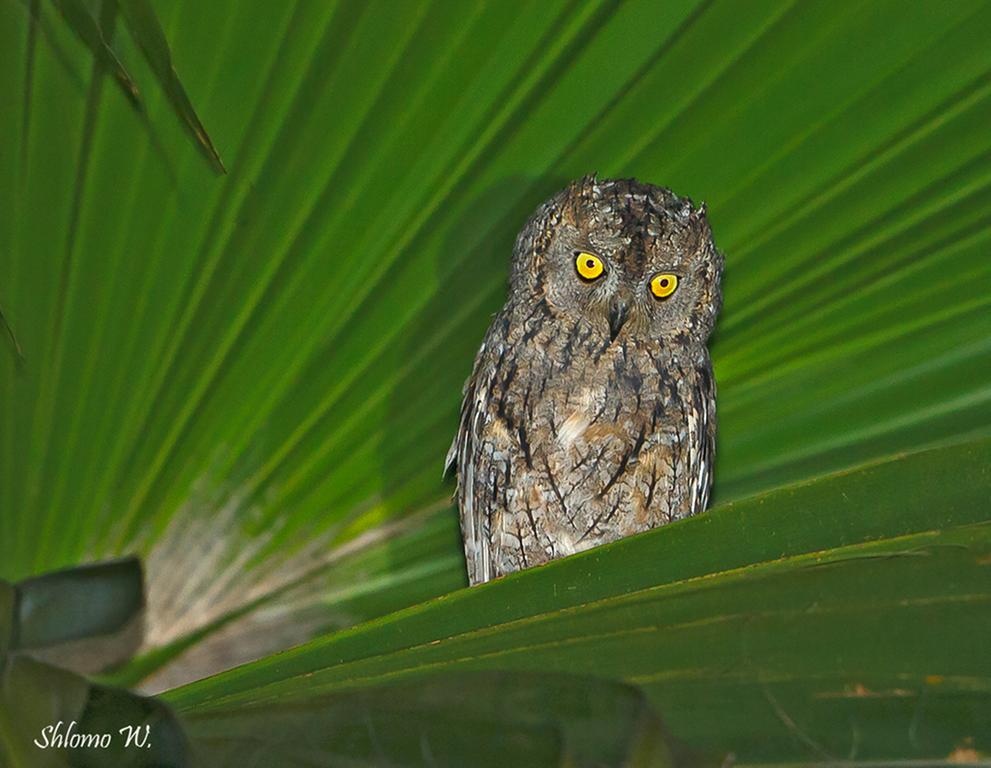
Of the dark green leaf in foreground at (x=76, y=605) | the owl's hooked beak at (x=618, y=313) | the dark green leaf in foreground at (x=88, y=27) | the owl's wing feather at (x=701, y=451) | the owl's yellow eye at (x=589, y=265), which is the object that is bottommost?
the dark green leaf in foreground at (x=76, y=605)

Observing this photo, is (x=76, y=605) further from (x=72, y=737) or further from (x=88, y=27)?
(x=88, y=27)

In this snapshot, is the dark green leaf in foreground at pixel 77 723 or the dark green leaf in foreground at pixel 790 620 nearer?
the dark green leaf in foreground at pixel 790 620

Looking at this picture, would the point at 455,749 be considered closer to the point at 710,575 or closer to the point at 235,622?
the point at 710,575

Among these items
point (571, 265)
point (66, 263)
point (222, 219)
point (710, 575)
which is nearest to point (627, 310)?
point (571, 265)

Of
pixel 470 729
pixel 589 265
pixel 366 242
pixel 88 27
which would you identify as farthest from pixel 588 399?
pixel 470 729

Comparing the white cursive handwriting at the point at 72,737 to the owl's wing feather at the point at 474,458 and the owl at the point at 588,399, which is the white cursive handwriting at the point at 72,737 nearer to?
the owl's wing feather at the point at 474,458

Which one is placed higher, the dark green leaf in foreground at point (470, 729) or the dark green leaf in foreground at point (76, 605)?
the dark green leaf in foreground at point (76, 605)

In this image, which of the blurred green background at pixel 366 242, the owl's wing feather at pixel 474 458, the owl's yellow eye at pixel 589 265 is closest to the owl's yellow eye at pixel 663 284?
the owl's yellow eye at pixel 589 265

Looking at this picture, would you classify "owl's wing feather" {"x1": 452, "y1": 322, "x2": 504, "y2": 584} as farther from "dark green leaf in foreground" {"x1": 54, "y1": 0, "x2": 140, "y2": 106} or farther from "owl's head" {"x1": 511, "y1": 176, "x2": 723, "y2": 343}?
"dark green leaf in foreground" {"x1": 54, "y1": 0, "x2": 140, "y2": 106}
